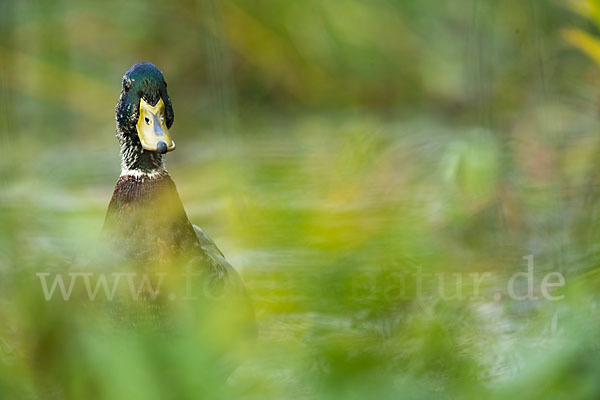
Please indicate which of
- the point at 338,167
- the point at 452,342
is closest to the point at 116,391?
the point at 452,342

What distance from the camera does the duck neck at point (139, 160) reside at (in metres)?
1.47

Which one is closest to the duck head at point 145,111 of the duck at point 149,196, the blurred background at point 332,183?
the duck at point 149,196

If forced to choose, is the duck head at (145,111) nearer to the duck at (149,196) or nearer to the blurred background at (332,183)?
Result: the duck at (149,196)

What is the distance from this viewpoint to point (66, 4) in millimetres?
3004

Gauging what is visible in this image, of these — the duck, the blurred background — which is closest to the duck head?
the duck

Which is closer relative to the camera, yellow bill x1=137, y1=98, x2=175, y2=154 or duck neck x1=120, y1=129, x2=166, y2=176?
yellow bill x1=137, y1=98, x2=175, y2=154

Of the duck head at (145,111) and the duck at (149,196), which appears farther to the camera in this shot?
the duck head at (145,111)

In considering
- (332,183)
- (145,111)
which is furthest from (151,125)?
(332,183)

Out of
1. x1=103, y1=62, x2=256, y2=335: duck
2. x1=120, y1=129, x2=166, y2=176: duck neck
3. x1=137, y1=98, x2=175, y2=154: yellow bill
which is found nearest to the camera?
x1=103, y1=62, x2=256, y2=335: duck

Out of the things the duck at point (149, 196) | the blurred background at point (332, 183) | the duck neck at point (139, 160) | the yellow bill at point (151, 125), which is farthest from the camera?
the duck neck at point (139, 160)

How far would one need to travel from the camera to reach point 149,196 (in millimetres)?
1444

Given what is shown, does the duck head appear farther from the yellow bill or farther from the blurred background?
the blurred background

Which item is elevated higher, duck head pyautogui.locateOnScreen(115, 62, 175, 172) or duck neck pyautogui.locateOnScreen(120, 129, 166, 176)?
duck head pyautogui.locateOnScreen(115, 62, 175, 172)

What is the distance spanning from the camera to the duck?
1.24 metres
